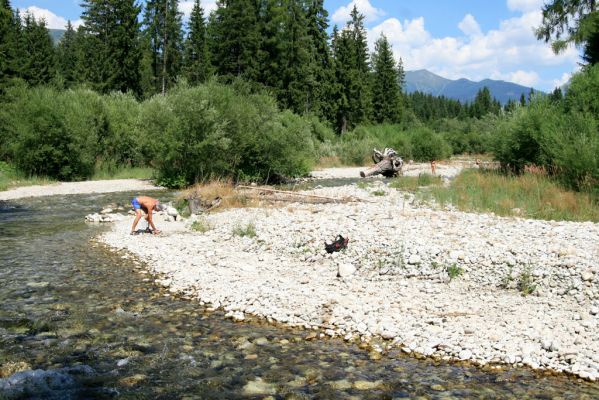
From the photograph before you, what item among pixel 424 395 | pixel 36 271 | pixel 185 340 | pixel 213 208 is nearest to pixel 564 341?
pixel 424 395

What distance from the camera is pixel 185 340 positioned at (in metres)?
7.18

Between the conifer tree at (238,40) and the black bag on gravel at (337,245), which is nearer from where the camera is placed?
the black bag on gravel at (337,245)

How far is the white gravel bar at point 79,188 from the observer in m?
25.3

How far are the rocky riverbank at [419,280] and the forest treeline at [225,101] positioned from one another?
7147 mm

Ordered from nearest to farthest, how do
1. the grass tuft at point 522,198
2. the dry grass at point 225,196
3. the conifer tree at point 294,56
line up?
the grass tuft at point 522,198 < the dry grass at point 225,196 < the conifer tree at point 294,56

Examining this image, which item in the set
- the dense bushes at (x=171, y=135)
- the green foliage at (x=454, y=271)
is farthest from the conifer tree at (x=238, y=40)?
the green foliage at (x=454, y=271)

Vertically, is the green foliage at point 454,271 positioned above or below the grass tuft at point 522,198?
below

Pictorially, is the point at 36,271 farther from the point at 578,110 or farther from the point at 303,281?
the point at 578,110

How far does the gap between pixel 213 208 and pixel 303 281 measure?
9864 millimetres

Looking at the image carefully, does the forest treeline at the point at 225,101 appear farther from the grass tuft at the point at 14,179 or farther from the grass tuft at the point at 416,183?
the grass tuft at the point at 416,183

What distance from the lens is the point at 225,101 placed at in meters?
28.6

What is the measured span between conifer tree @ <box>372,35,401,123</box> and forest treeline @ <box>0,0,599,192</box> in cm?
19

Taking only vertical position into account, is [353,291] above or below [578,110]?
below

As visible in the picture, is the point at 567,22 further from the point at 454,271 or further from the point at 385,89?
the point at 385,89
